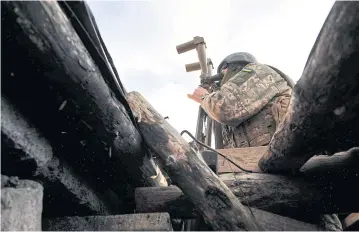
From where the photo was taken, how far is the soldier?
A: 3.53 meters

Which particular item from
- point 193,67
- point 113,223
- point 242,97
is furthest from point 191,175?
point 193,67

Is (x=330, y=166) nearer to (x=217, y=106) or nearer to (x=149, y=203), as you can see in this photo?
(x=149, y=203)

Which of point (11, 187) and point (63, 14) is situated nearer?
point (63, 14)

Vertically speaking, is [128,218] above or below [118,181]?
below

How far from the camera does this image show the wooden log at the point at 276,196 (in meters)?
1.92

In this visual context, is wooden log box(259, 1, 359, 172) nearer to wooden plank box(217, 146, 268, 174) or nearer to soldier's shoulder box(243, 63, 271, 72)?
wooden plank box(217, 146, 268, 174)

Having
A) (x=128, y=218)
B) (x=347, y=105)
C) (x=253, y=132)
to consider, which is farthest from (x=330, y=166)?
(x=253, y=132)

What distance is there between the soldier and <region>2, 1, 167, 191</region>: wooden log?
5.81 feet

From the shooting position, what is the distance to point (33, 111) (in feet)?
4.78

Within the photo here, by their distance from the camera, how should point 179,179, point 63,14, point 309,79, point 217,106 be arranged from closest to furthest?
point 63,14 → point 309,79 → point 179,179 → point 217,106

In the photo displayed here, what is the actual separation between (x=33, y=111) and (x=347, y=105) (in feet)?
4.85

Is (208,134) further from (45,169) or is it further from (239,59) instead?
(45,169)

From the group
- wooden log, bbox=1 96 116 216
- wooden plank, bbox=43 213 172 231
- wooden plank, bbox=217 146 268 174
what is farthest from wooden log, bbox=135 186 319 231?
wooden plank, bbox=217 146 268 174

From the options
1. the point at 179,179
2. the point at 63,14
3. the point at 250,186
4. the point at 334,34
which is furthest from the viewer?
the point at 250,186
